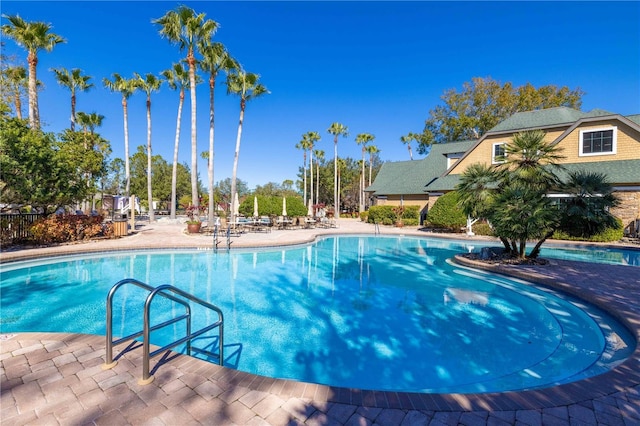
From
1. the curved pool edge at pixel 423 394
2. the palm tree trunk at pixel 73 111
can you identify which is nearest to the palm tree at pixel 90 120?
the palm tree trunk at pixel 73 111

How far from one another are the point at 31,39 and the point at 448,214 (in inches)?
1067

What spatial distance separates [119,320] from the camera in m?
5.91

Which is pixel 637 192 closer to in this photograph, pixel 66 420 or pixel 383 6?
pixel 383 6

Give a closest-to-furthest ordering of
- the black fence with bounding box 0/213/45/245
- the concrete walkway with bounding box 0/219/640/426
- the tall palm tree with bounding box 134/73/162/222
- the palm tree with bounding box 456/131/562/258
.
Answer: the concrete walkway with bounding box 0/219/640/426, the palm tree with bounding box 456/131/562/258, the black fence with bounding box 0/213/45/245, the tall palm tree with bounding box 134/73/162/222

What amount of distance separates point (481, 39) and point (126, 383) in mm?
28032

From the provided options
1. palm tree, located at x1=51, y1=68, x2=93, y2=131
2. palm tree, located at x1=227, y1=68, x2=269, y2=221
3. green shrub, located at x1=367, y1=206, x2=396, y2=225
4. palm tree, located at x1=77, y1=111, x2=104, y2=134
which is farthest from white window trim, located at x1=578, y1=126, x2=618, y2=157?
palm tree, located at x1=77, y1=111, x2=104, y2=134

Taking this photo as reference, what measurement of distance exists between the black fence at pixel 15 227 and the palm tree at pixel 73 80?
14.4 meters

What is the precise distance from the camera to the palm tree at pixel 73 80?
2227 cm

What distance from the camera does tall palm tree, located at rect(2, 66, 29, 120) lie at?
60.2ft

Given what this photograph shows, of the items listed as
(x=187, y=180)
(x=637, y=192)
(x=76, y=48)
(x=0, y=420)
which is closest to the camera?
(x=0, y=420)

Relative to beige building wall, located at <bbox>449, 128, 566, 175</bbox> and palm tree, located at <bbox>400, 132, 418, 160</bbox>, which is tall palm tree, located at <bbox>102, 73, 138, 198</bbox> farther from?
palm tree, located at <bbox>400, 132, 418, 160</bbox>

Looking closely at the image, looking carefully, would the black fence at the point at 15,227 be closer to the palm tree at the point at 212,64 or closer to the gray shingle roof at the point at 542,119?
the palm tree at the point at 212,64

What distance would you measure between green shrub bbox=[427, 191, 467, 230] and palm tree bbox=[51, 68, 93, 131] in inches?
1138

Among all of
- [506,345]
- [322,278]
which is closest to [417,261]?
[322,278]
